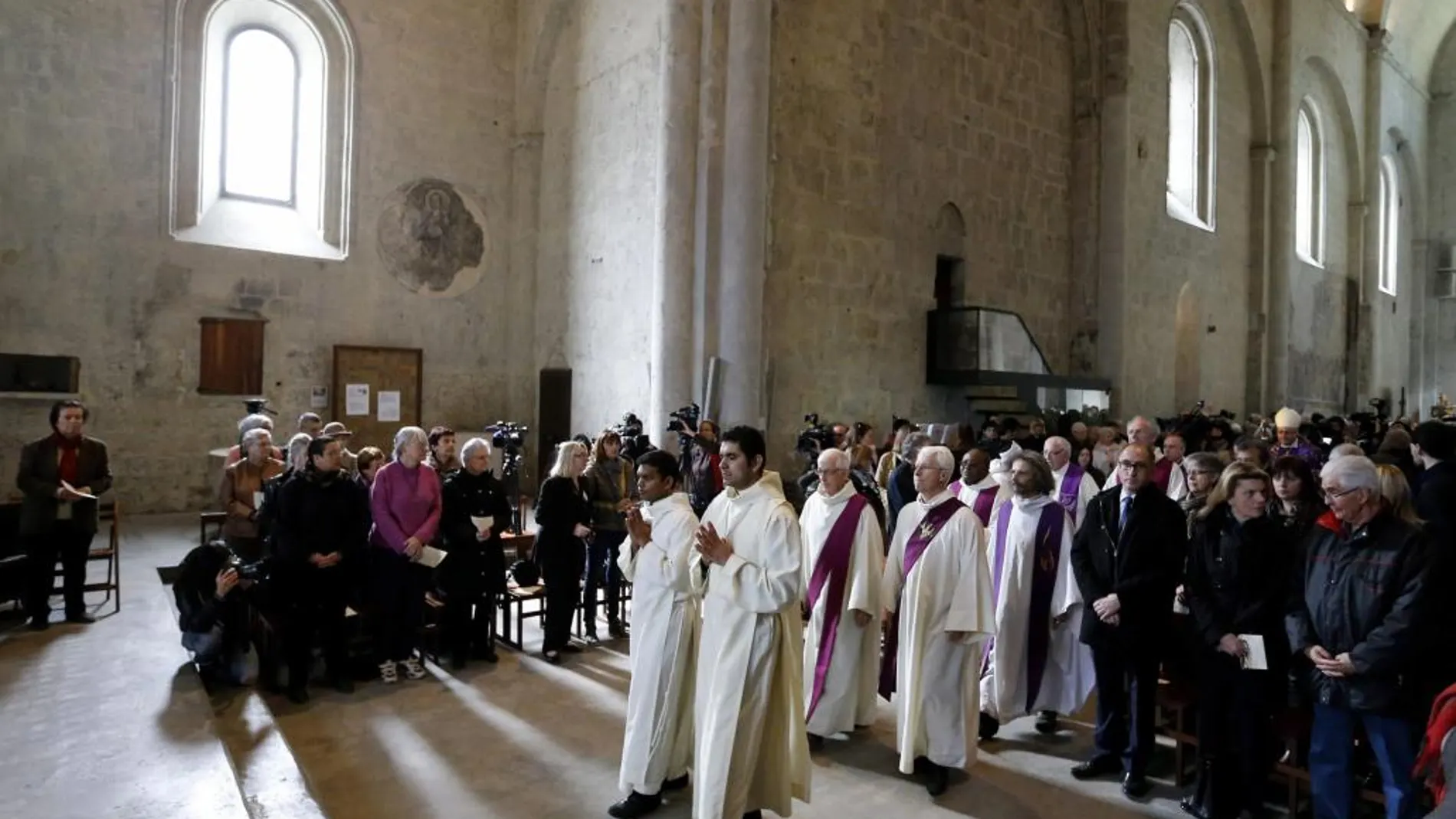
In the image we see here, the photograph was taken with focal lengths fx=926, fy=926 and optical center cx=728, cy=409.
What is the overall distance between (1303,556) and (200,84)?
12.9 meters

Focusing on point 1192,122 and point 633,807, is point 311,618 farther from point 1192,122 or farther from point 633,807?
point 1192,122

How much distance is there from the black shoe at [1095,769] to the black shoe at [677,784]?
6.59 feet

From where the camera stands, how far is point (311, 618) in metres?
5.86

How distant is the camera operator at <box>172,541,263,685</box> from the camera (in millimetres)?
5438

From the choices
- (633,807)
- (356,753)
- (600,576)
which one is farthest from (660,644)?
(600,576)

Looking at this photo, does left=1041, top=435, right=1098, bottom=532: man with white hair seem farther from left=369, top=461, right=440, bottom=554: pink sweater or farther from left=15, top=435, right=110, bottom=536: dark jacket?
left=15, top=435, right=110, bottom=536: dark jacket

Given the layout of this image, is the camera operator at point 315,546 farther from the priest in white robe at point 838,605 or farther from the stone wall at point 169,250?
the stone wall at point 169,250

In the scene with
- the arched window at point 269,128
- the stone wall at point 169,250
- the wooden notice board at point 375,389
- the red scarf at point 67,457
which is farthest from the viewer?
the wooden notice board at point 375,389

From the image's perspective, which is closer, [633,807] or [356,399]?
[633,807]

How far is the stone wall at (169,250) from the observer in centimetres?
1051

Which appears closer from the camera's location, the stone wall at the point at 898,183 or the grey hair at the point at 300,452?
the grey hair at the point at 300,452

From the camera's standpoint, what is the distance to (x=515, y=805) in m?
4.33

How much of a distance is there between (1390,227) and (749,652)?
3251 cm

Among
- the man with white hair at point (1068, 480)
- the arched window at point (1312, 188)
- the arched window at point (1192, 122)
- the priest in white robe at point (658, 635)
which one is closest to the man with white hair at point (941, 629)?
the priest in white robe at point (658, 635)
